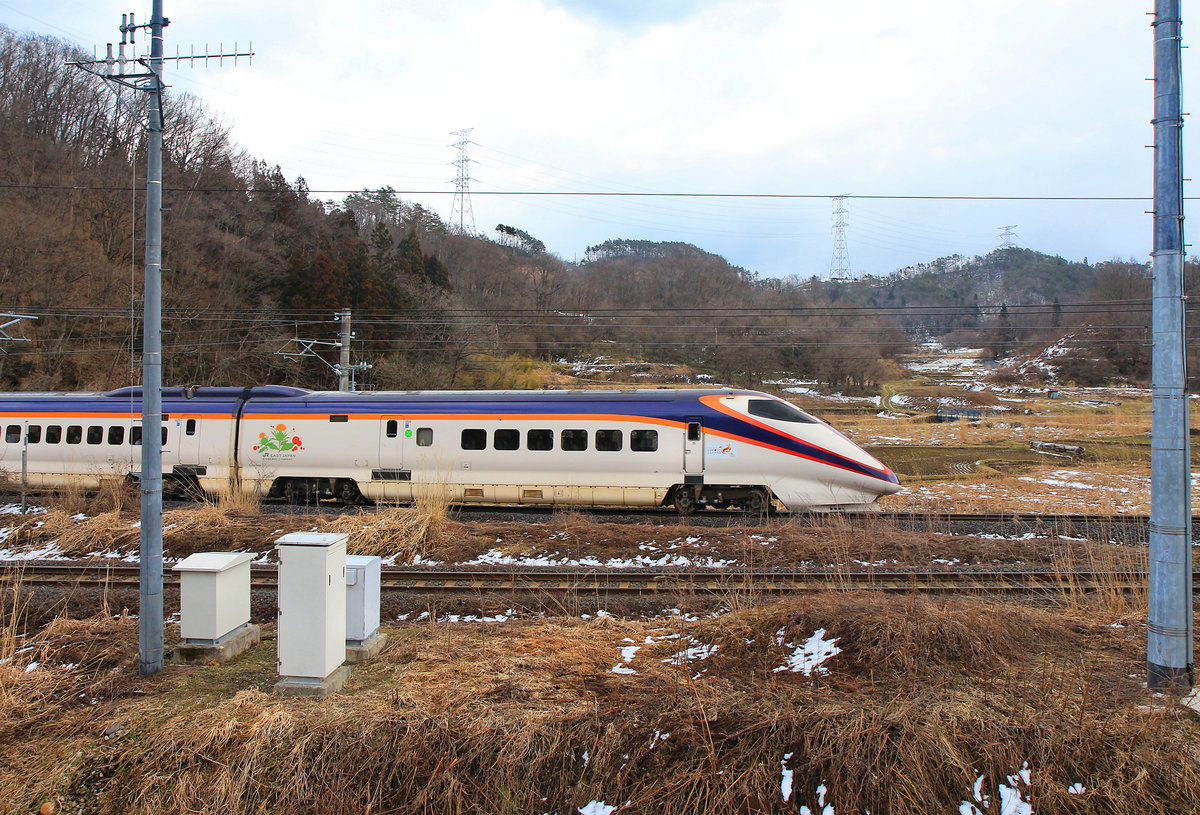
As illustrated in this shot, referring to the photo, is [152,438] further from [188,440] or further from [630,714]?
[188,440]

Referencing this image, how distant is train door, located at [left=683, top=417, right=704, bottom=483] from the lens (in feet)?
48.3

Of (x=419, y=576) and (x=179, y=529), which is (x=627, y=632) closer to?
(x=419, y=576)

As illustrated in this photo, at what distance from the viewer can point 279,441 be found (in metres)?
16.7

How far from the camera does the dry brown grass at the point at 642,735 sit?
4234 mm

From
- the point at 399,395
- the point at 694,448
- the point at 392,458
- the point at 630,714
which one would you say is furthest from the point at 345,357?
the point at 630,714

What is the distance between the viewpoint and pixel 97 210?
36688 mm

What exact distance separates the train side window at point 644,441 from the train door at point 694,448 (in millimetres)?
613

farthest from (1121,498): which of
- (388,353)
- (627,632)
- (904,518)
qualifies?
(388,353)

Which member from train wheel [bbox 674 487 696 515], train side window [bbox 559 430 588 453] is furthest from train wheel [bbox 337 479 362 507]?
train wheel [bbox 674 487 696 515]

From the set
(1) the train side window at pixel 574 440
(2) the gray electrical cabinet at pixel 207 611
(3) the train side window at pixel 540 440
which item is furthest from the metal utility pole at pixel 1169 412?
(3) the train side window at pixel 540 440

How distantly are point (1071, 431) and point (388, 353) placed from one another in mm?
42102

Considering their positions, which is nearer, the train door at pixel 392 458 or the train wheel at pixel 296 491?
the train door at pixel 392 458

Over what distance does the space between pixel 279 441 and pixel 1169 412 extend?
16.3 m

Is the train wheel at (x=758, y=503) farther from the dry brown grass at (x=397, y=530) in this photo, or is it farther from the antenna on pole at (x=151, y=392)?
the antenna on pole at (x=151, y=392)
